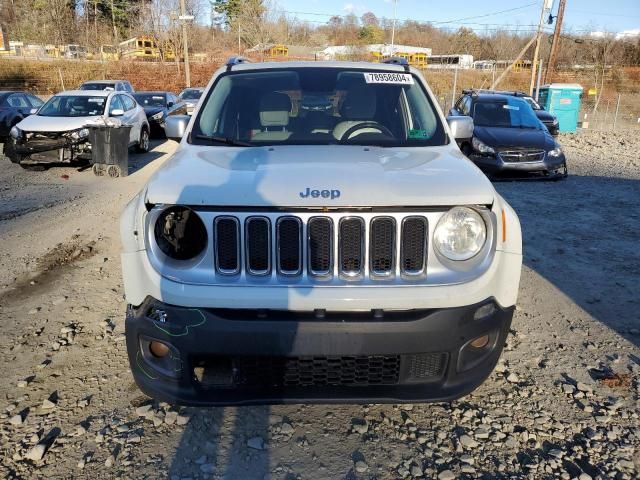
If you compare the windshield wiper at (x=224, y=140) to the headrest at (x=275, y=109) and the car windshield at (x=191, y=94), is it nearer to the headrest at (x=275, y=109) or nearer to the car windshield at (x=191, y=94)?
the headrest at (x=275, y=109)

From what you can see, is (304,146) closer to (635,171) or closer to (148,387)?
(148,387)

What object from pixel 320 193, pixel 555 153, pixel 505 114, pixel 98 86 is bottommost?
pixel 555 153

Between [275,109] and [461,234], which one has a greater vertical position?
[275,109]

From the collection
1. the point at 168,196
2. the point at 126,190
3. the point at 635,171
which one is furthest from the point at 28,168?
the point at 635,171

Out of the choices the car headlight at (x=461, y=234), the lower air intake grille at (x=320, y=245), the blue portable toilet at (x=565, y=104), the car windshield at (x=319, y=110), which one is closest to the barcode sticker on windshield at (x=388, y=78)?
the car windshield at (x=319, y=110)

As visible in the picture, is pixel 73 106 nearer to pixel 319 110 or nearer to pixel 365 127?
pixel 319 110

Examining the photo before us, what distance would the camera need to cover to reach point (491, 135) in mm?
10773

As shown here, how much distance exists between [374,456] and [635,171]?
1169cm

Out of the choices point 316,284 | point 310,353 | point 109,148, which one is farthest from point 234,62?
point 109,148

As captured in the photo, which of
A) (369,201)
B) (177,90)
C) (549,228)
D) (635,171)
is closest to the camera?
(369,201)

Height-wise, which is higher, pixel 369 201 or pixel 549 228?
pixel 369 201

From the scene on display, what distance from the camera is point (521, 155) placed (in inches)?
410

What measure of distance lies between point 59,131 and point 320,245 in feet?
33.4

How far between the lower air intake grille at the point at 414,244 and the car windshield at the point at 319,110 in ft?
3.98
